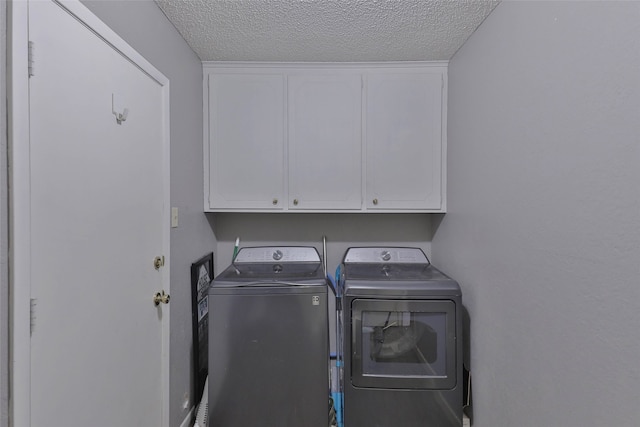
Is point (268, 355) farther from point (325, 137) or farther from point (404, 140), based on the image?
point (404, 140)

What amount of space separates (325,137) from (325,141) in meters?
0.03

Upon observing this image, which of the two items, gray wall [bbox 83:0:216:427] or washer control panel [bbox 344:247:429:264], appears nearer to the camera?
gray wall [bbox 83:0:216:427]

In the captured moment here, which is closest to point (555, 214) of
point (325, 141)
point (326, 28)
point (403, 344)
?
point (403, 344)

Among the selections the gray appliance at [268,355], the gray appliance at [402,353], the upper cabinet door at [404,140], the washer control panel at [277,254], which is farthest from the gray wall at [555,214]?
the washer control panel at [277,254]

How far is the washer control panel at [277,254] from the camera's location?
78.7 inches

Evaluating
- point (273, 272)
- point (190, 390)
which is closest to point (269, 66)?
point (273, 272)

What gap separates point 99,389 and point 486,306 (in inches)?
69.8

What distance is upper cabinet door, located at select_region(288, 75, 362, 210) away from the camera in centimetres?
189

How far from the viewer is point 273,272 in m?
1.79

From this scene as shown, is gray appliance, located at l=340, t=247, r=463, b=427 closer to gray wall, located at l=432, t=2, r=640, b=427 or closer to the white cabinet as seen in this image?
gray wall, located at l=432, t=2, r=640, b=427

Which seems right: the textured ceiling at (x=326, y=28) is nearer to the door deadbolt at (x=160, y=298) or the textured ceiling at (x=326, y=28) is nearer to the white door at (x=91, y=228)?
the white door at (x=91, y=228)

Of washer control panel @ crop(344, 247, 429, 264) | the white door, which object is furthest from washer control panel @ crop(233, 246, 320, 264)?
the white door

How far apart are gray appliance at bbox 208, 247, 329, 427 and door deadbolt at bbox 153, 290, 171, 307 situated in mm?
218

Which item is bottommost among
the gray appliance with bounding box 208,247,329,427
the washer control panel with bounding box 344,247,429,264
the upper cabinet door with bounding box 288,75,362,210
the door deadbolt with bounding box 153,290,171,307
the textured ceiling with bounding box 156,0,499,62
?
the gray appliance with bounding box 208,247,329,427
